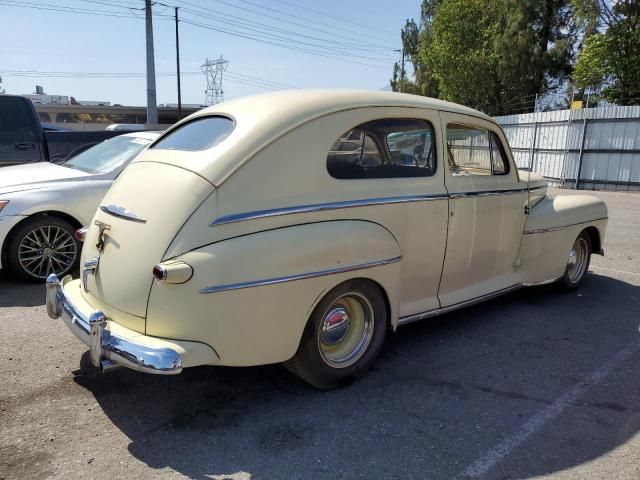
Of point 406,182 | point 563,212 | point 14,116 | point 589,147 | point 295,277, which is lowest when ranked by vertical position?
point 295,277

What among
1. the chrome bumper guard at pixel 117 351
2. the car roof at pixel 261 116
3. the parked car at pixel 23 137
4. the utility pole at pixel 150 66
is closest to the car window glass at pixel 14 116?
the parked car at pixel 23 137

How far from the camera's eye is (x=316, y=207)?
10.5 feet

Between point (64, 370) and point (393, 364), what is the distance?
2.33m

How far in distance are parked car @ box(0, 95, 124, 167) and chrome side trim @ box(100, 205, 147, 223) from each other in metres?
4.44

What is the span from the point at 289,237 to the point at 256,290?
14.6 inches

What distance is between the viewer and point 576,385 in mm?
3553

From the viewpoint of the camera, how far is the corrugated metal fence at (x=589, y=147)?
14.7 metres

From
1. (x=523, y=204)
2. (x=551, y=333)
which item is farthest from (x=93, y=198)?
(x=551, y=333)

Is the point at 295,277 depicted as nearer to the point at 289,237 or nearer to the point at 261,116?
the point at 289,237

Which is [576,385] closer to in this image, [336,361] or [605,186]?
[336,361]

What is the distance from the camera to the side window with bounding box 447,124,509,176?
418 cm

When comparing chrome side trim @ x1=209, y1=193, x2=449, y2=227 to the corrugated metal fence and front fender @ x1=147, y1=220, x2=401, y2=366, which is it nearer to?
front fender @ x1=147, y1=220, x2=401, y2=366

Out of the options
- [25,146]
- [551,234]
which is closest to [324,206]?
[551,234]

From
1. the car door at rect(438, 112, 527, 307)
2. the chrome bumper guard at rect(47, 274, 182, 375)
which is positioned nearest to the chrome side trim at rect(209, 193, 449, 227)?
the car door at rect(438, 112, 527, 307)
